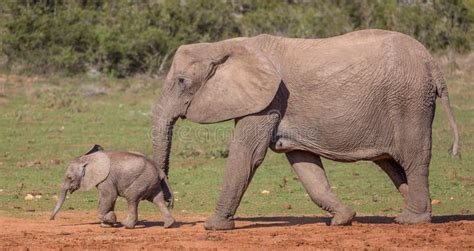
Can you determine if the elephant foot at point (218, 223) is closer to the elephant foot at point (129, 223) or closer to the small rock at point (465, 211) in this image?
the elephant foot at point (129, 223)

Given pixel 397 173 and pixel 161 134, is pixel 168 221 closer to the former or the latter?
pixel 161 134

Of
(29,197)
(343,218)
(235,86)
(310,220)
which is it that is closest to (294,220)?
(310,220)

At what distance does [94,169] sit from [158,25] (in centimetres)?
2028

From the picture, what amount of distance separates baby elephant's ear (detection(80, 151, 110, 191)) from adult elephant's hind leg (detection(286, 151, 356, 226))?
1887 mm

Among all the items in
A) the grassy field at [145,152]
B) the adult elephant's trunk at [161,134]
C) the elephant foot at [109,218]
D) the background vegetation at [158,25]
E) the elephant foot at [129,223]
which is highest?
the adult elephant's trunk at [161,134]

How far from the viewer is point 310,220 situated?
40.1ft

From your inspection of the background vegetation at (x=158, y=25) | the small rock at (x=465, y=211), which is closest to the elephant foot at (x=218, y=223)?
the small rock at (x=465, y=211)

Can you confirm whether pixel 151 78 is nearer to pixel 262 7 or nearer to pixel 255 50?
pixel 262 7

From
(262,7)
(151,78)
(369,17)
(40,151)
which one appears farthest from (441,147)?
(262,7)

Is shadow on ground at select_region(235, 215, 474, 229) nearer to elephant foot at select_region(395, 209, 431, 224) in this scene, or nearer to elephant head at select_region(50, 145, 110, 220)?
elephant foot at select_region(395, 209, 431, 224)

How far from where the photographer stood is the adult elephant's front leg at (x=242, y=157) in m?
11.0

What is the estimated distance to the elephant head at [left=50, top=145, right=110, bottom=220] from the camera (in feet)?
36.5

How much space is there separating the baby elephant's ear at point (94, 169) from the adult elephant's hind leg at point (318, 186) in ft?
6.19

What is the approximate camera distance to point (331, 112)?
11.2m
